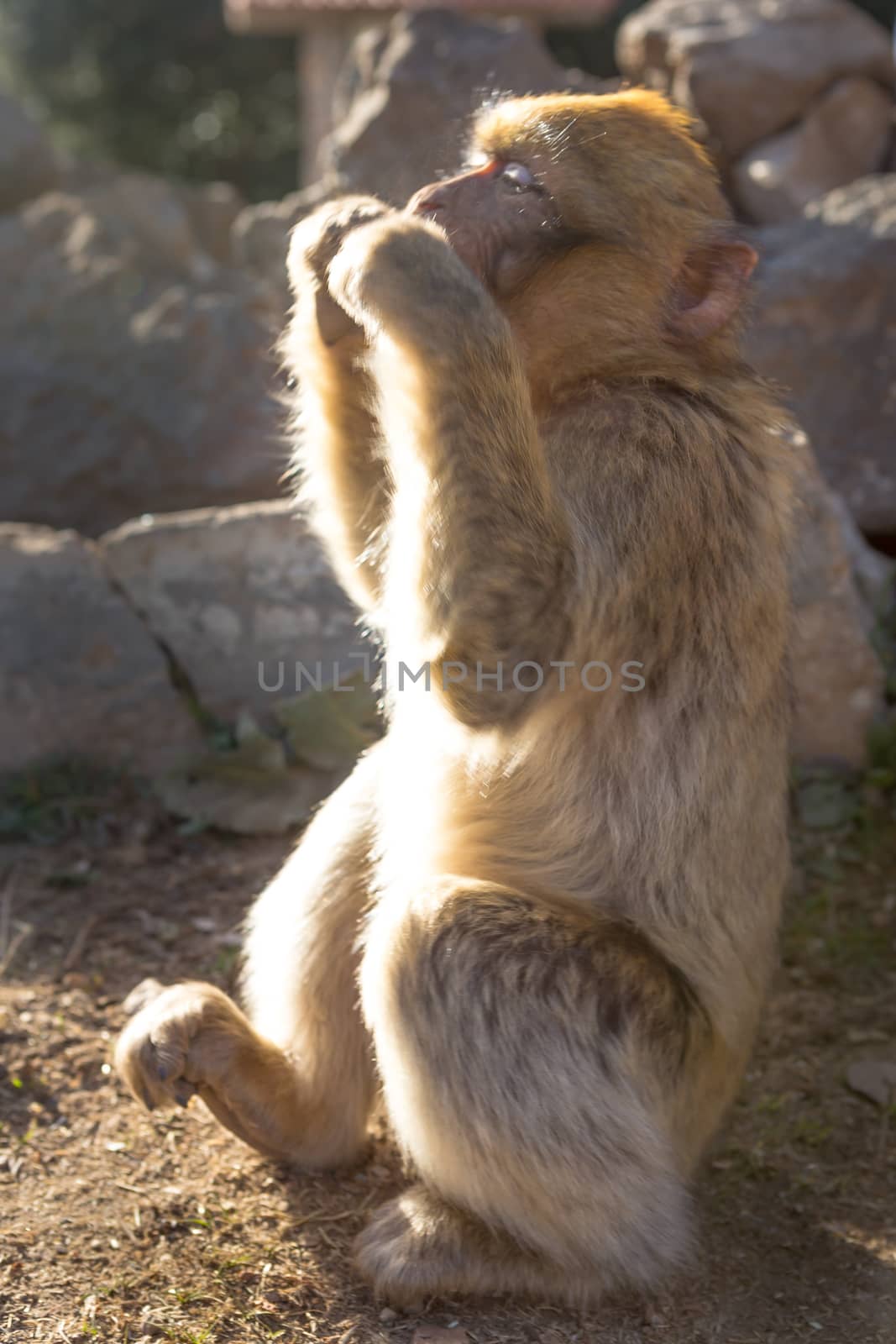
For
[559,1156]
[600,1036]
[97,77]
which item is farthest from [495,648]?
[97,77]

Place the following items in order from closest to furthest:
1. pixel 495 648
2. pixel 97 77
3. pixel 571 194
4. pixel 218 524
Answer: pixel 495 648 < pixel 571 194 < pixel 218 524 < pixel 97 77

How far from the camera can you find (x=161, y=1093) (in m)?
2.57

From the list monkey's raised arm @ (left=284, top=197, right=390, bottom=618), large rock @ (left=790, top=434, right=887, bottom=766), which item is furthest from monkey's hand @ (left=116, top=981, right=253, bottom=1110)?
large rock @ (left=790, top=434, right=887, bottom=766)

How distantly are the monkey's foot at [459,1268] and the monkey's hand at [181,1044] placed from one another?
445 mm

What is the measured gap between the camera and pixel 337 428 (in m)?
2.84

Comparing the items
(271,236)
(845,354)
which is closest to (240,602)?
(845,354)

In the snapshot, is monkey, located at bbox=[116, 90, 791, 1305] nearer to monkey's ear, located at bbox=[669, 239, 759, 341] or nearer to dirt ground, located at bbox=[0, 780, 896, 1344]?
monkey's ear, located at bbox=[669, 239, 759, 341]

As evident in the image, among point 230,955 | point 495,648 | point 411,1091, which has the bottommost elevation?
point 230,955

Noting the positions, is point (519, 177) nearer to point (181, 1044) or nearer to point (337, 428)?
point (337, 428)

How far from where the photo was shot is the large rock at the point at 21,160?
24.1ft

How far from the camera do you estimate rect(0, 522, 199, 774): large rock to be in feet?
13.0

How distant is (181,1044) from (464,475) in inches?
45.7

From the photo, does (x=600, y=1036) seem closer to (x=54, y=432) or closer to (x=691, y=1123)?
(x=691, y=1123)

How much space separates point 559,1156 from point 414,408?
118cm
